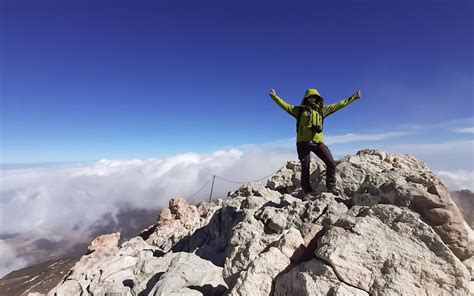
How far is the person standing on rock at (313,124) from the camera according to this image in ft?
38.7

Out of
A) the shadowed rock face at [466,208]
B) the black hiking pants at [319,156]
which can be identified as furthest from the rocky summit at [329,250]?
the shadowed rock face at [466,208]

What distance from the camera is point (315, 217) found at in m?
10.6

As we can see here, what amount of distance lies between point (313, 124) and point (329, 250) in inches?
217

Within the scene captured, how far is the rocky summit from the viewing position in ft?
23.5

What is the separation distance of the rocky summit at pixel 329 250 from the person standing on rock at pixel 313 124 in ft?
4.73

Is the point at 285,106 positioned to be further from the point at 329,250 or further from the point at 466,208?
the point at 466,208

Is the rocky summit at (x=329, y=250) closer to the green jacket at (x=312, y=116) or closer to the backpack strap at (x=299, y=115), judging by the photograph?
the green jacket at (x=312, y=116)

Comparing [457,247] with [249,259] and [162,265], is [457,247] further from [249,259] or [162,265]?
[162,265]

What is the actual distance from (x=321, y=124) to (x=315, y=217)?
369 cm

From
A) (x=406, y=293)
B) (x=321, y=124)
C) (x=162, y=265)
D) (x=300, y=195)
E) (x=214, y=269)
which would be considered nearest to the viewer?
(x=406, y=293)

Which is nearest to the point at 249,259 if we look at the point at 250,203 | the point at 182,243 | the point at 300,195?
the point at 250,203

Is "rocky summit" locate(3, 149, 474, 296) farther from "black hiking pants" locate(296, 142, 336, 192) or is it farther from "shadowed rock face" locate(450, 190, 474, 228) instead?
"shadowed rock face" locate(450, 190, 474, 228)

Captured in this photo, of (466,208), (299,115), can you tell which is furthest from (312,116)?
(466,208)

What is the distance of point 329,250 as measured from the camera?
7500 millimetres
